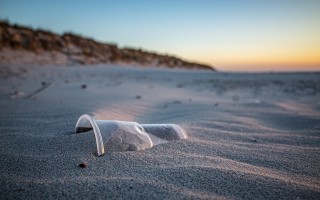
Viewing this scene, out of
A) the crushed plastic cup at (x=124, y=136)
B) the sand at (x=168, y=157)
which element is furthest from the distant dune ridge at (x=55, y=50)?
the crushed plastic cup at (x=124, y=136)

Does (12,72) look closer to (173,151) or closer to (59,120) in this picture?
(59,120)

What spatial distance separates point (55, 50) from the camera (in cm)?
930

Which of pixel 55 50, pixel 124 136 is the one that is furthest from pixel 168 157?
pixel 55 50

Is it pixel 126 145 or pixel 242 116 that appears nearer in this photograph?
pixel 126 145

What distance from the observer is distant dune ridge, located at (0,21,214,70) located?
7.94m

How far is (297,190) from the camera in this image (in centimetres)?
131

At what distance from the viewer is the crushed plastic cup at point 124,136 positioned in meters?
1.63

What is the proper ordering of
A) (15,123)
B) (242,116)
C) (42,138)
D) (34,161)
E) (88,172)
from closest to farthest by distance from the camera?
1. (88,172)
2. (34,161)
3. (42,138)
4. (15,123)
5. (242,116)

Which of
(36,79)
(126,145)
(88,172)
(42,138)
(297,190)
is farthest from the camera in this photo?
(36,79)

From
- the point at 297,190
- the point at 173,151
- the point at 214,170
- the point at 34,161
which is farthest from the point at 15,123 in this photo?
the point at 297,190

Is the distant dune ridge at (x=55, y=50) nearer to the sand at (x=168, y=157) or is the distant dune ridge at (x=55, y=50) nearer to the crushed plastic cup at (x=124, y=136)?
the sand at (x=168, y=157)

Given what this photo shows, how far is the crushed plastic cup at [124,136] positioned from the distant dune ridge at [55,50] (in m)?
6.39

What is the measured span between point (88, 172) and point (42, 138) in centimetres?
74

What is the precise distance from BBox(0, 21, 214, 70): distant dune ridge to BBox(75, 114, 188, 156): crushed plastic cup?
6.39 metres
